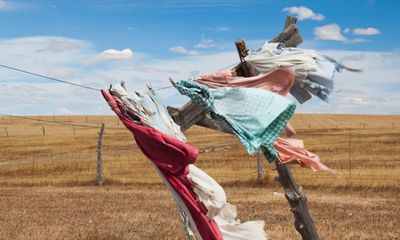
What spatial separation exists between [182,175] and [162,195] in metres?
13.2

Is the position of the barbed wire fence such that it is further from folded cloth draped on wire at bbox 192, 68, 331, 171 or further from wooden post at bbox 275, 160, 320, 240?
folded cloth draped on wire at bbox 192, 68, 331, 171

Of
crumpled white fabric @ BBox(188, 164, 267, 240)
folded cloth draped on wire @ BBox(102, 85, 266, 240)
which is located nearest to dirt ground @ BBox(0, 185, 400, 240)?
crumpled white fabric @ BBox(188, 164, 267, 240)

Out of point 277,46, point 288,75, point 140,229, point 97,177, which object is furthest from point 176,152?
point 97,177

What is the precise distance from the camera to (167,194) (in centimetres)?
2025

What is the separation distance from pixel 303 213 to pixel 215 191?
2248 mm

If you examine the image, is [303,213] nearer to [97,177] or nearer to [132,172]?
[97,177]

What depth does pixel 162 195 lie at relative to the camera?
65.5ft

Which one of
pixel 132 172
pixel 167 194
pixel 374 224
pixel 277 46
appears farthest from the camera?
pixel 132 172

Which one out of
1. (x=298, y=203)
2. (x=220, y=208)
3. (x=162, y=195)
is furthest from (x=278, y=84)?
(x=162, y=195)

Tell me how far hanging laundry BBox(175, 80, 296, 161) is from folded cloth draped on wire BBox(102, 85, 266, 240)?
475mm

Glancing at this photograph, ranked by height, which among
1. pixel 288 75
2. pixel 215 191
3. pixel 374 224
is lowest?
pixel 374 224

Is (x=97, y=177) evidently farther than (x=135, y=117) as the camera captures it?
Yes

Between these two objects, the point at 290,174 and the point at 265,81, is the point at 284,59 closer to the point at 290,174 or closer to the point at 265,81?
the point at 265,81

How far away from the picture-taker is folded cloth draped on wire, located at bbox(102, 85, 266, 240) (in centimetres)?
680
